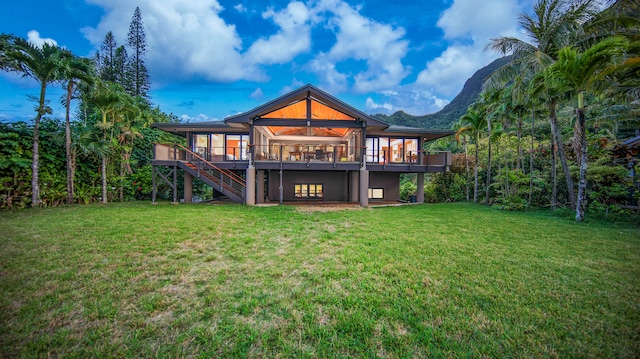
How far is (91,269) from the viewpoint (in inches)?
167

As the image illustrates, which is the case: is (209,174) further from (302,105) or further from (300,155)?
(302,105)

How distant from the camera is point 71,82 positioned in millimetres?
10898

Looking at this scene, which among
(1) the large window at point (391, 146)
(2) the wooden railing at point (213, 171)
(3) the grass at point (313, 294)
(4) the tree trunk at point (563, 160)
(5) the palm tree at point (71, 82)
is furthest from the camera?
(1) the large window at point (391, 146)

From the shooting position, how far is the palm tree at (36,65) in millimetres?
9172

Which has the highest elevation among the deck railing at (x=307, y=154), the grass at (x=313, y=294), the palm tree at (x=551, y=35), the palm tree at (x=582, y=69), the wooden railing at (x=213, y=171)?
the palm tree at (x=551, y=35)

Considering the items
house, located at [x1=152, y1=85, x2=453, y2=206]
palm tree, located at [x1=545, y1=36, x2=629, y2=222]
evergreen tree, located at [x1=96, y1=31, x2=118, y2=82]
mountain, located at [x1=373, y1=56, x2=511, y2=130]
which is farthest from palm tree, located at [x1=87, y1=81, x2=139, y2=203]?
mountain, located at [x1=373, y1=56, x2=511, y2=130]

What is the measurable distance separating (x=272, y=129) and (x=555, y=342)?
1682 cm

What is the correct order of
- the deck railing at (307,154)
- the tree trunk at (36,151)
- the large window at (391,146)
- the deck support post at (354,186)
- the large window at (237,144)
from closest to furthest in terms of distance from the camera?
the tree trunk at (36,151)
the deck railing at (307,154)
the deck support post at (354,186)
the large window at (237,144)
the large window at (391,146)

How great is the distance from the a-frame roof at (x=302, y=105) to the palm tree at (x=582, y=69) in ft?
23.6

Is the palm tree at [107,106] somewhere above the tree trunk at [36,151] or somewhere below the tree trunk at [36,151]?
above

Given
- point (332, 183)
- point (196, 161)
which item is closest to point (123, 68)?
point (196, 161)

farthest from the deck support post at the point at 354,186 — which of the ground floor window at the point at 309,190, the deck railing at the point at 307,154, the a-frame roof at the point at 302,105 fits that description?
the a-frame roof at the point at 302,105

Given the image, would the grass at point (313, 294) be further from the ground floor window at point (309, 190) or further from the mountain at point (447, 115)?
the mountain at point (447, 115)

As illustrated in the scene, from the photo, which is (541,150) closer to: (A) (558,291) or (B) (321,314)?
(A) (558,291)
